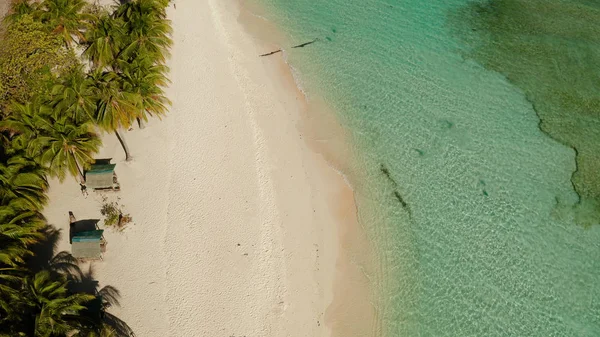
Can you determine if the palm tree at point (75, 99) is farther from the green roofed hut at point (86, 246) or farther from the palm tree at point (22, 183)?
the green roofed hut at point (86, 246)

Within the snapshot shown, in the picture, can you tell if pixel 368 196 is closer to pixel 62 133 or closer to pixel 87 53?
pixel 62 133

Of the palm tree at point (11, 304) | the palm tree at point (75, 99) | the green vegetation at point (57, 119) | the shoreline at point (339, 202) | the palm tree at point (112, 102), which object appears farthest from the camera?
the palm tree at point (112, 102)

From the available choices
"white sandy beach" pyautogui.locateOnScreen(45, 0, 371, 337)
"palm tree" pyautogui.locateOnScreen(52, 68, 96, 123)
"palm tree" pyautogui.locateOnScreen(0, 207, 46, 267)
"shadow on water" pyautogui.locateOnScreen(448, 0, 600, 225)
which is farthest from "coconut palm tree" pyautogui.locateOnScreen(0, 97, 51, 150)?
"shadow on water" pyautogui.locateOnScreen(448, 0, 600, 225)

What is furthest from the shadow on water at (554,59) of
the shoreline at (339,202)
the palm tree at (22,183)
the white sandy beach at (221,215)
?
the palm tree at (22,183)

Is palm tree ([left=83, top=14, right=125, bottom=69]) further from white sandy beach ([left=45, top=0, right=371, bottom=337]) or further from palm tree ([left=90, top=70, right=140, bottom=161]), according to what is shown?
white sandy beach ([left=45, top=0, right=371, bottom=337])

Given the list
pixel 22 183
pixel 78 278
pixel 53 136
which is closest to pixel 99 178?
pixel 53 136
